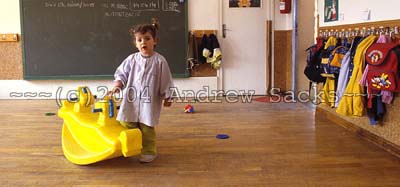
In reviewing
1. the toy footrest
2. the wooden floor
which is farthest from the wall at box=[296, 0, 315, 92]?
the toy footrest

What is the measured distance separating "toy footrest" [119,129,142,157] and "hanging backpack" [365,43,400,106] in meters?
1.79

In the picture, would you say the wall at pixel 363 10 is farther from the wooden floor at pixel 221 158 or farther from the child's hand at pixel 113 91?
the child's hand at pixel 113 91

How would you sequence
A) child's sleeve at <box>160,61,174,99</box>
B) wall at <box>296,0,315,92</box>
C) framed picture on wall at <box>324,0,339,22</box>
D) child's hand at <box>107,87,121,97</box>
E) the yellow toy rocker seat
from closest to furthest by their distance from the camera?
the yellow toy rocker seat → child's hand at <box>107,87,121,97</box> → child's sleeve at <box>160,61,174,99</box> → framed picture on wall at <box>324,0,339,22</box> → wall at <box>296,0,315,92</box>

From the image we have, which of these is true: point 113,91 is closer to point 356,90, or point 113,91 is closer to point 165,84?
point 165,84

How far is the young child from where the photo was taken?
3.15 meters

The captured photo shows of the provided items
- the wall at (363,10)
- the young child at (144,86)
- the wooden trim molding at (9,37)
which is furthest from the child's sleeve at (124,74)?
the wooden trim molding at (9,37)

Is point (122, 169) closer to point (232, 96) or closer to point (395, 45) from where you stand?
point (395, 45)

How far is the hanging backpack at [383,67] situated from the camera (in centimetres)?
314

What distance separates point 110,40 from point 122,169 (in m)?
3.66

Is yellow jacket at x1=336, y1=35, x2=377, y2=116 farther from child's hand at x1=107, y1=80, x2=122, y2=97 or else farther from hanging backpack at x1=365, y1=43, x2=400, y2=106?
child's hand at x1=107, y1=80, x2=122, y2=97

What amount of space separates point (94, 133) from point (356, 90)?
209cm

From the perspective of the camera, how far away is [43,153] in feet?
11.3

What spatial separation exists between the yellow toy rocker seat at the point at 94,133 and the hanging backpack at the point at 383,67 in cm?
178

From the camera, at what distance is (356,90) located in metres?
3.59
